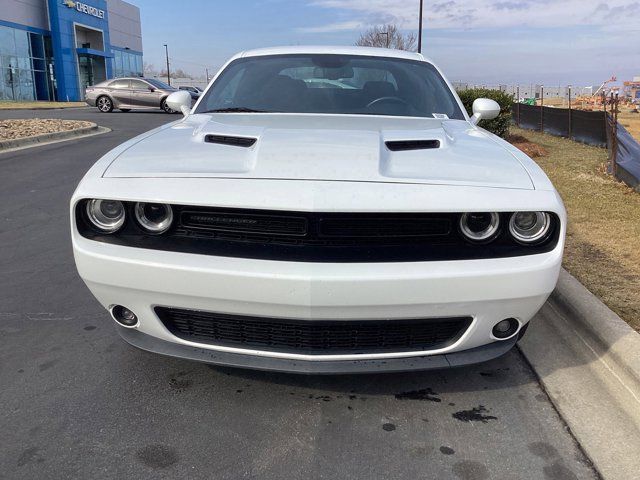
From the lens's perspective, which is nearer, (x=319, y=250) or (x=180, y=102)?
(x=319, y=250)

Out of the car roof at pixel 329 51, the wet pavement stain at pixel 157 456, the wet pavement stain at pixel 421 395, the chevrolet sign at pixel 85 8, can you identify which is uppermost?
the chevrolet sign at pixel 85 8

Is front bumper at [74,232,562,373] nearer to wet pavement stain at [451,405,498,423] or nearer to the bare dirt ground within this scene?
wet pavement stain at [451,405,498,423]

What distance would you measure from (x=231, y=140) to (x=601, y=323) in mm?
2210

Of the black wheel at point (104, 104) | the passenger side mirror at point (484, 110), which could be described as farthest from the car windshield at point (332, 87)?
the black wheel at point (104, 104)

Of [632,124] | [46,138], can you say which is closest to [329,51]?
[46,138]

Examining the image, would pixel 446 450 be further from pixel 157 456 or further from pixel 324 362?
pixel 157 456

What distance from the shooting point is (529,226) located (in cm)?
237

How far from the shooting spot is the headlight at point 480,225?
2.31m

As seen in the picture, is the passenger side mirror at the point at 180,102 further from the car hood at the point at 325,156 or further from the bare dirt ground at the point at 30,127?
the bare dirt ground at the point at 30,127

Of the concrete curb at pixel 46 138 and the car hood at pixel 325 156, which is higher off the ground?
the car hood at pixel 325 156

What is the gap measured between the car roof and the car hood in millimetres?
1301

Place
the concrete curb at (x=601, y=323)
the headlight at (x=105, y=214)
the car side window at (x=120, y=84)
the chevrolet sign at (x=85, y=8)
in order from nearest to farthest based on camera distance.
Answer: the headlight at (x=105, y=214)
the concrete curb at (x=601, y=323)
the car side window at (x=120, y=84)
the chevrolet sign at (x=85, y=8)

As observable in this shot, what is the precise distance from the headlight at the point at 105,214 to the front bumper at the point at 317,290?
88 mm

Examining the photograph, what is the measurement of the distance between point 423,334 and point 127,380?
146 cm
